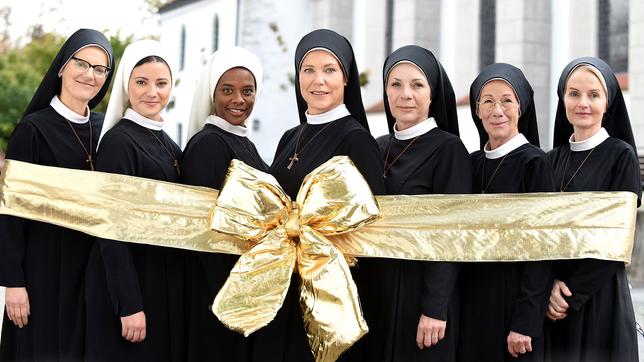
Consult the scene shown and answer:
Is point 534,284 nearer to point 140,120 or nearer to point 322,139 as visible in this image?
point 322,139

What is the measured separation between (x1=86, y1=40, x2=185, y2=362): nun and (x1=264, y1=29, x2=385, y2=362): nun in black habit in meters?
0.56

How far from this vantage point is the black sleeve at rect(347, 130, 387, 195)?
4.64 meters

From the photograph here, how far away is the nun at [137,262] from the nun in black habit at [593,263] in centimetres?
209

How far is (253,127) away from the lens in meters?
31.6

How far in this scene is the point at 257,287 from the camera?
4.54m

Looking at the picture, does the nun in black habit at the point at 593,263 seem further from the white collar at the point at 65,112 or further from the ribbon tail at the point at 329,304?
the white collar at the point at 65,112

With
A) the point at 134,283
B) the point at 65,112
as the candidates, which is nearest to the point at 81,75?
the point at 65,112

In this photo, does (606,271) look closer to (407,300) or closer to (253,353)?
(407,300)

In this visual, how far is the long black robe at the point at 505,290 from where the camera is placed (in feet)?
15.5

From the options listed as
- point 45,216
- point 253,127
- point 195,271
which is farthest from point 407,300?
point 253,127

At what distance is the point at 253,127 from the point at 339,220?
89.6 feet

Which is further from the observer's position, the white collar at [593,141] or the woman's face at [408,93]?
the white collar at [593,141]

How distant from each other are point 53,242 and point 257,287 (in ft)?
4.08

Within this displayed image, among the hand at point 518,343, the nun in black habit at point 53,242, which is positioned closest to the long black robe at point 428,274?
the hand at point 518,343
